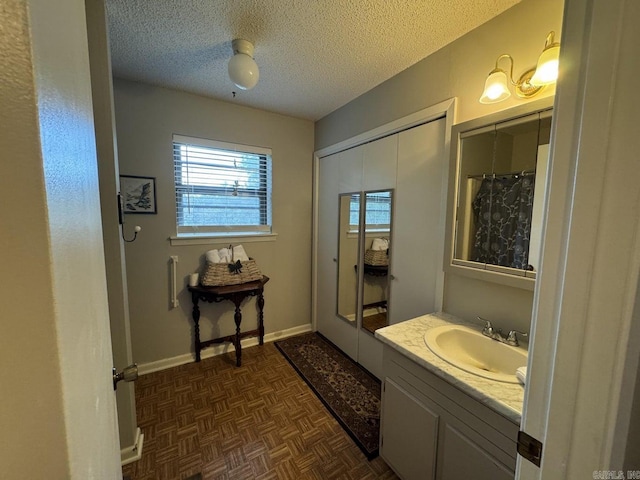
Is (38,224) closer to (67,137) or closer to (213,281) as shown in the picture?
(67,137)

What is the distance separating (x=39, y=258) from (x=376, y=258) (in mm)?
2058

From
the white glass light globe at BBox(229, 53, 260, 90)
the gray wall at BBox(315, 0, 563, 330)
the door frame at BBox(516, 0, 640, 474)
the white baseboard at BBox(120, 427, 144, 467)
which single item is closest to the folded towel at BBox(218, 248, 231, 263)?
the white baseboard at BBox(120, 427, 144, 467)

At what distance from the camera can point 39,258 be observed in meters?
0.28

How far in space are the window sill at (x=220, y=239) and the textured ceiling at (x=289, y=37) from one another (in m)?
1.28

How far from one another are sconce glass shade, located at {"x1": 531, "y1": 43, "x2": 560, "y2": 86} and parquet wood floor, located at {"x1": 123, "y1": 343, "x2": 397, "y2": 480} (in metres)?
2.08

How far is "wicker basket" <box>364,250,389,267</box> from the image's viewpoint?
208 cm

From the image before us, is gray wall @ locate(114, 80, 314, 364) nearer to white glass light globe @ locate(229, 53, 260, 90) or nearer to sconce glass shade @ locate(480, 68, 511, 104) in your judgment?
white glass light globe @ locate(229, 53, 260, 90)

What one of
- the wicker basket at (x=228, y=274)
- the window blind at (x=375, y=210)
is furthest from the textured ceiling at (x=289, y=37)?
the wicker basket at (x=228, y=274)

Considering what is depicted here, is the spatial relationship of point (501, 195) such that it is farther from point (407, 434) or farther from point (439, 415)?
point (407, 434)

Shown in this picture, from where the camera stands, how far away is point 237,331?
7.84 ft

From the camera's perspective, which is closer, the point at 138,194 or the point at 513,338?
the point at 513,338

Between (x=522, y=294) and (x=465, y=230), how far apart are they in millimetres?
420

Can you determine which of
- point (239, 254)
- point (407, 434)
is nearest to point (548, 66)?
point (407, 434)

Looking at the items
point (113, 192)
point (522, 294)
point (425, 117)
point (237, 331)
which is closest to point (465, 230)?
point (522, 294)
